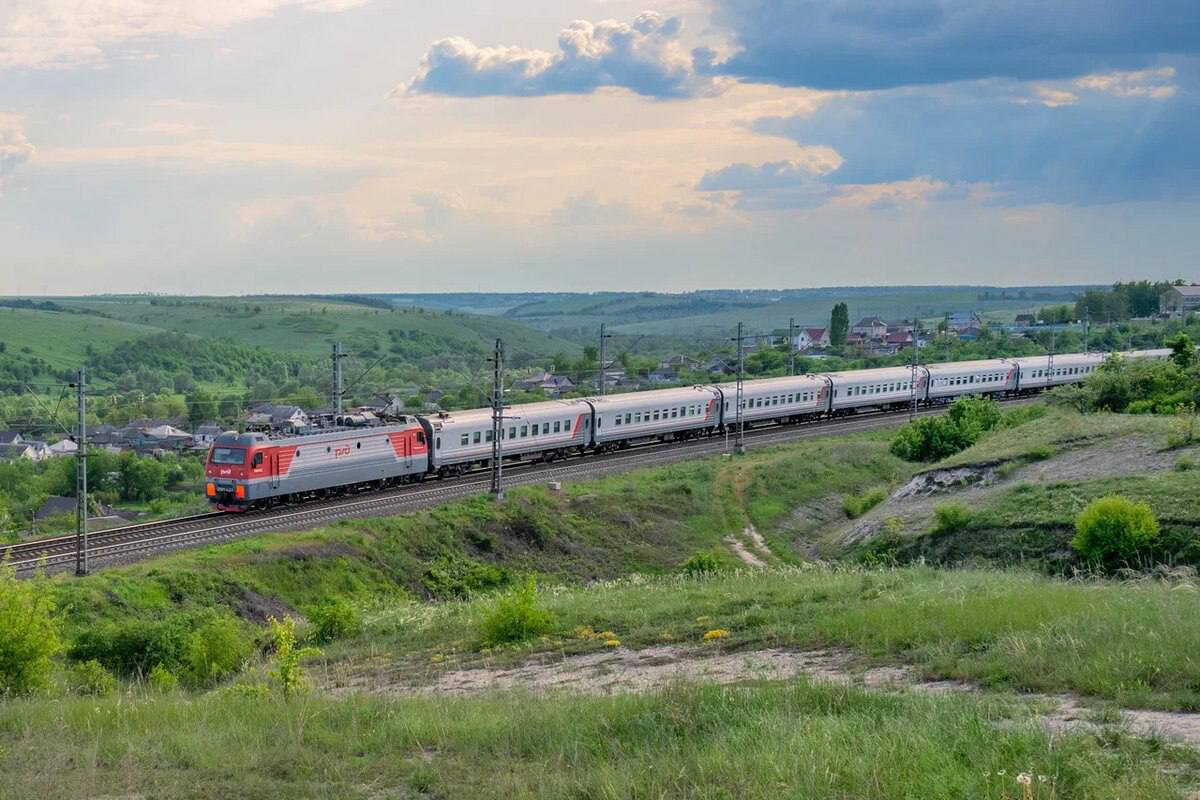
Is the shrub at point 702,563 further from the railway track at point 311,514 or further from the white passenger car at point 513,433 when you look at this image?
the white passenger car at point 513,433

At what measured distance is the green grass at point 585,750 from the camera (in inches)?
372

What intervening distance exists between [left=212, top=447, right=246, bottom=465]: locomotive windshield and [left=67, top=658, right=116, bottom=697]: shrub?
17286mm

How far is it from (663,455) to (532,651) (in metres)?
40.6

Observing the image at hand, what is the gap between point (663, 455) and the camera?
5981 cm

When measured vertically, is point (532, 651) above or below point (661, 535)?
above

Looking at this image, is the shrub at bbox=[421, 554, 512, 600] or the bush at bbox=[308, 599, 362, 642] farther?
the shrub at bbox=[421, 554, 512, 600]

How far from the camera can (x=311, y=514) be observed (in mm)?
40906

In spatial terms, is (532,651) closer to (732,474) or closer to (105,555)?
(105,555)

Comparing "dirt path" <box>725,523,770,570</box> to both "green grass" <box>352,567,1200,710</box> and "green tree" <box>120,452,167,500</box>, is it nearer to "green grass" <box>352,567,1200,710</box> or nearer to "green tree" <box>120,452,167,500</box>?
"green grass" <box>352,567,1200,710</box>

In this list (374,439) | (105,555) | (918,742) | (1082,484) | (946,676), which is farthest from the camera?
(374,439)

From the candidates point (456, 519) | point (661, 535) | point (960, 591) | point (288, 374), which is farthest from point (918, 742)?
point (288, 374)

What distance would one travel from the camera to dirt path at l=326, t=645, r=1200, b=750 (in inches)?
444

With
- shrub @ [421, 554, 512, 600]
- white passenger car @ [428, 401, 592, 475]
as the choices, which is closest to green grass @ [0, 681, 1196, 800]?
shrub @ [421, 554, 512, 600]

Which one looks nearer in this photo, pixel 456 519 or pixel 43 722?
pixel 43 722
